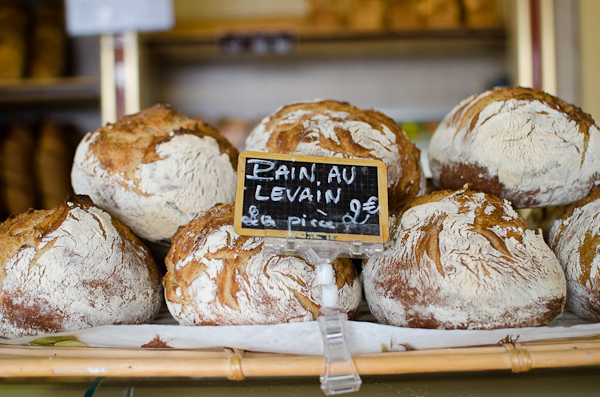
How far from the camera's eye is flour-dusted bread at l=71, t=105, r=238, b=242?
1.25 metres

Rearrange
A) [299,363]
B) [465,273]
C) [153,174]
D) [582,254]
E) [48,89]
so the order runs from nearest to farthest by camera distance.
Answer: [299,363], [465,273], [582,254], [153,174], [48,89]

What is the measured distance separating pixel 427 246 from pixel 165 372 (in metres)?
0.59

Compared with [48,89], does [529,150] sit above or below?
below

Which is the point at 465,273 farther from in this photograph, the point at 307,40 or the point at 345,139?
the point at 307,40

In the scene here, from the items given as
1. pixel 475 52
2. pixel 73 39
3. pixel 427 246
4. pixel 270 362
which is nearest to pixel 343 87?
pixel 475 52

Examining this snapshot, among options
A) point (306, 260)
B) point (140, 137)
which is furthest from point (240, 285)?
point (140, 137)

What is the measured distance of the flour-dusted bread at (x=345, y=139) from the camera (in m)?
1.19

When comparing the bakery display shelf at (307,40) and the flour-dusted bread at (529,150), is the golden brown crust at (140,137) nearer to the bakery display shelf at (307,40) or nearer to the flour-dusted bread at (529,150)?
the flour-dusted bread at (529,150)

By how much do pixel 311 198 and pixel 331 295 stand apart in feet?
0.66

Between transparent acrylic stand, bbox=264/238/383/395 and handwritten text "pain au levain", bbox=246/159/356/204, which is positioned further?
handwritten text "pain au levain", bbox=246/159/356/204

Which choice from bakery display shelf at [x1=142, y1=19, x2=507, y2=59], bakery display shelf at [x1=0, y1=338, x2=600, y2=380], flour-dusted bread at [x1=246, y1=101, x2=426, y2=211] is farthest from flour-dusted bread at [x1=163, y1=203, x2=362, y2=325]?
bakery display shelf at [x1=142, y1=19, x2=507, y2=59]

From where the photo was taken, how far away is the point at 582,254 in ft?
3.63

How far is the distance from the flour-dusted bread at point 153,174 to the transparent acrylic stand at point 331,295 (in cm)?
36

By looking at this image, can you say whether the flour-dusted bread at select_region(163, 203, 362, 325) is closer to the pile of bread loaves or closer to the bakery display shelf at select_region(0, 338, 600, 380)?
the pile of bread loaves
